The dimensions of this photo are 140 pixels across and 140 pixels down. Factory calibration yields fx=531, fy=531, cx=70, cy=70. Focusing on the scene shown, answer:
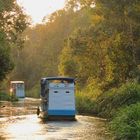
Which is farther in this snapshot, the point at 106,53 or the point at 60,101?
the point at 106,53

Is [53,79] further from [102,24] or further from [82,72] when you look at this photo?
[82,72]

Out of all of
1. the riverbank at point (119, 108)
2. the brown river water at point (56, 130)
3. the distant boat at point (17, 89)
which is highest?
the distant boat at point (17, 89)

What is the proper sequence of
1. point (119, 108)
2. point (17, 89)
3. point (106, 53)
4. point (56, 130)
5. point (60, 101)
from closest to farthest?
point (56, 130) → point (119, 108) → point (60, 101) → point (106, 53) → point (17, 89)

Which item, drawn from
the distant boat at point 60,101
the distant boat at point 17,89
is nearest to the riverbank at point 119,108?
the distant boat at point 60,101

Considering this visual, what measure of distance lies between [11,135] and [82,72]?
2856 centimetres

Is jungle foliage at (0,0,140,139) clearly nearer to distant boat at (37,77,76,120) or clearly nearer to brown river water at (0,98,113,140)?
brown river water at (0,98,113,140)

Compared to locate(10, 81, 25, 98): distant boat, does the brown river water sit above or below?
below

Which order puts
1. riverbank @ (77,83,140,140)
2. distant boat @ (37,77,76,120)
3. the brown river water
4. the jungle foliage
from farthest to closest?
1. the jungle foliage
2. distant boat @ (37,77,76,120)
3. the brown river water
4. riverbank @ (77,83,140,140)

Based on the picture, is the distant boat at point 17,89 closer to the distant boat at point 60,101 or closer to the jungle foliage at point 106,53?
the jungle foliage at point 106,53

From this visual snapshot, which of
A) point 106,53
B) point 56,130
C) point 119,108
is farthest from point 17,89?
point 56,130

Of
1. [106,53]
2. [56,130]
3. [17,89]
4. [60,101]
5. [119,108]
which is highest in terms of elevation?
[106,53]

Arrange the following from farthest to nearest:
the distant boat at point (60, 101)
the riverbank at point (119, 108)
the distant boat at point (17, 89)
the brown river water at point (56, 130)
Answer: the distant boat at point (17, 89), the distant boat at point (60, 101), the brown river water at point (56, 130), the riverbank at point (119, 108)

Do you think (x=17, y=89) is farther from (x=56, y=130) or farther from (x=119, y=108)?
(x=56, y=130)

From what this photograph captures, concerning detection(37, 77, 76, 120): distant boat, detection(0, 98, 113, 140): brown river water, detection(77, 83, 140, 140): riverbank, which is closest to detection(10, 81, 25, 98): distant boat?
detection(77, 83, 140, 140): riverbank
